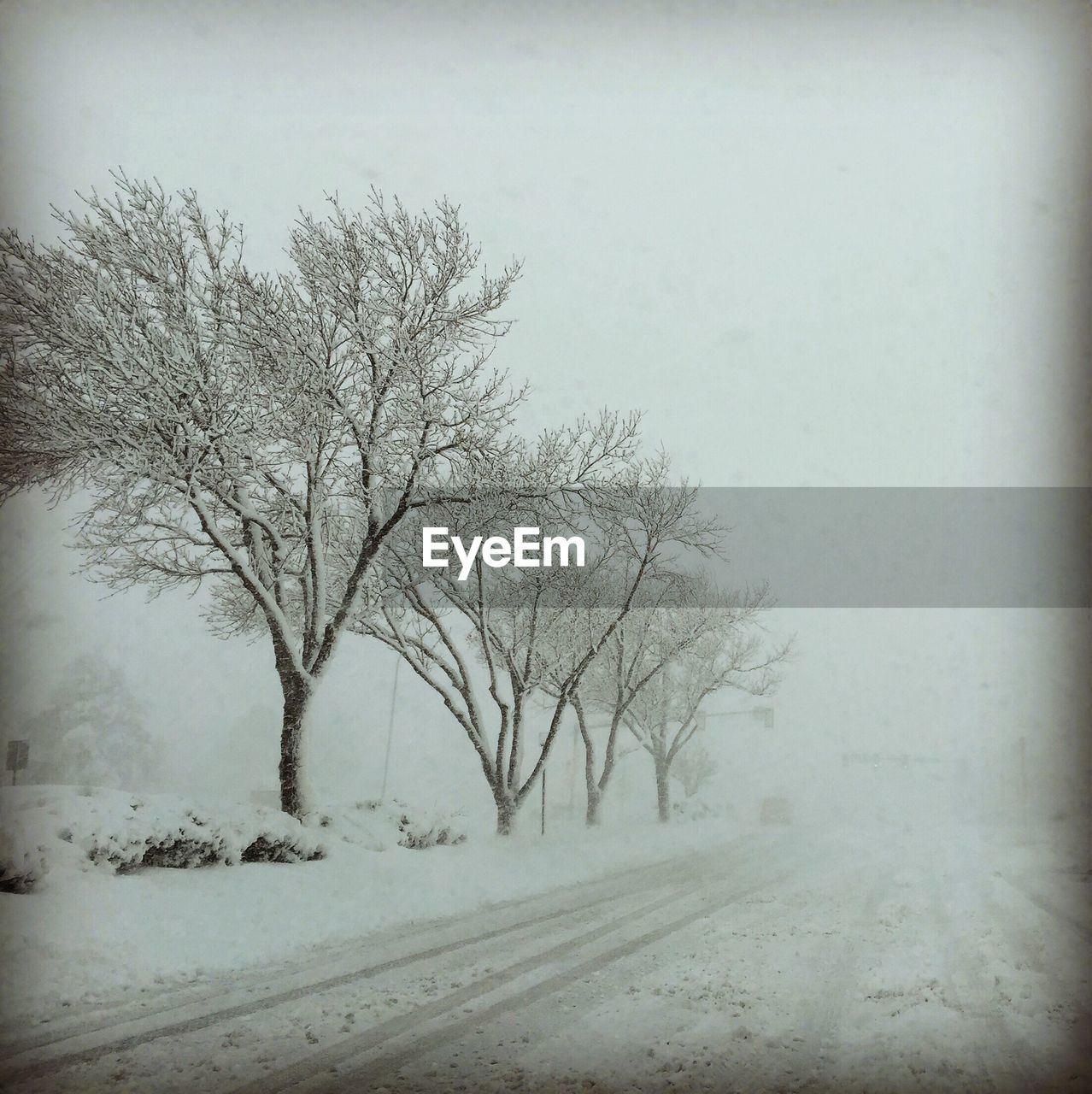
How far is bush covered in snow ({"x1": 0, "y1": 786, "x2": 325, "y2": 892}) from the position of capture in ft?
12.1

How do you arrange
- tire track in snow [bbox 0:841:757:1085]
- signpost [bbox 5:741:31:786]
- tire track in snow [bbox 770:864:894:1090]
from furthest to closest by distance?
signpost [bbox 5:741:31:786] → tire track in snow [bbox 770:864:894:1090] → tire track in snow [bbox 0:841:757:1085]

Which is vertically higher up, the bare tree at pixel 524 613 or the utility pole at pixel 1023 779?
the bare tree at pixel 524 613

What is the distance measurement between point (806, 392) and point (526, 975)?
3192 mm

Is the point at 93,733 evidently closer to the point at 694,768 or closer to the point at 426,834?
the point at 426,834

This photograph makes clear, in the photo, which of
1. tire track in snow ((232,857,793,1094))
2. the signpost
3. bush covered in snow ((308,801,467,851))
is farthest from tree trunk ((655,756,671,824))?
the signpost

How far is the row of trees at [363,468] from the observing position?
4.17 metres

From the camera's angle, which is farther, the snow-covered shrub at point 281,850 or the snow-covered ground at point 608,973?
the snow-covered shrub at point 281,850

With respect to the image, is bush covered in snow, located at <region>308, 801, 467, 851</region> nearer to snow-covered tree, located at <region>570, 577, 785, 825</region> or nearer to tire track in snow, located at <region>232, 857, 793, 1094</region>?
tire track in snow, located at <region>232, 857, 793, 1094</region>

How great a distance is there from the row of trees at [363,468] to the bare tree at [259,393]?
0.01m

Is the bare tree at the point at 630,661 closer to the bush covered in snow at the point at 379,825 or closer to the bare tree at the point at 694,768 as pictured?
the bare tree at the point at 694,768

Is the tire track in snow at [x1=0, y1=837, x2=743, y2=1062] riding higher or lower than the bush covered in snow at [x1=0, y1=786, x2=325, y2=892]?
lower

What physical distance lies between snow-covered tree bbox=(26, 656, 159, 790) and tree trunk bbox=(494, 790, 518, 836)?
168cm

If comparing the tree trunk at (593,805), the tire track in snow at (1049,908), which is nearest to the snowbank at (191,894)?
the tree trunk at (593,805)

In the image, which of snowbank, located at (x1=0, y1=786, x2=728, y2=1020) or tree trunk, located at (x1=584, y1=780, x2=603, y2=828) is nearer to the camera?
snowbank, located at (x1=0, y1=786, x2=728, y2=1020)
